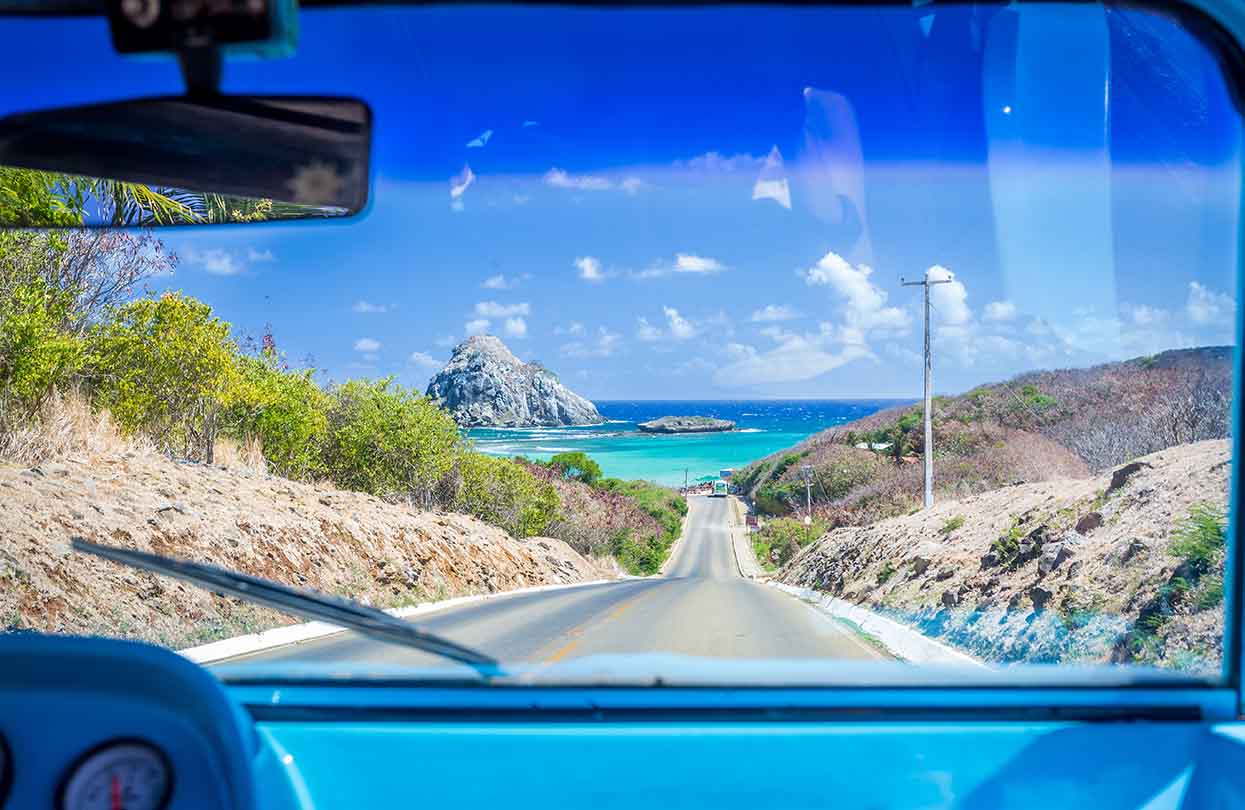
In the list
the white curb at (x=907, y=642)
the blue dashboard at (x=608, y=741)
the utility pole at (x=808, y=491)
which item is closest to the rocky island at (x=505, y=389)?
the utility pole at (x=808, y=491)

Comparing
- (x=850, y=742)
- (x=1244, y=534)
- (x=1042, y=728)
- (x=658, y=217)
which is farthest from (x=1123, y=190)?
(x=850, y=742)

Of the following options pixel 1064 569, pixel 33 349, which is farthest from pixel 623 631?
pixel 33 349

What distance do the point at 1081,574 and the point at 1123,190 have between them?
0.82m

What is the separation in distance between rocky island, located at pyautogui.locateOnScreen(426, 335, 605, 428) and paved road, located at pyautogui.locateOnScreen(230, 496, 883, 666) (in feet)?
1.39

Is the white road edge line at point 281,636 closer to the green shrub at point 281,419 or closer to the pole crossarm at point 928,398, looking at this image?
the green shrub at point 281,419

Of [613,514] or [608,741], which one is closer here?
[608,741]

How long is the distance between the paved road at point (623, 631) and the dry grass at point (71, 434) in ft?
1.82

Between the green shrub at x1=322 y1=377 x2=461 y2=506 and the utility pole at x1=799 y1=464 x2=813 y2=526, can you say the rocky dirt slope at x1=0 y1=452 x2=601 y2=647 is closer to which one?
the green shrub at x1=322 y1=377 x2=461 y2=506

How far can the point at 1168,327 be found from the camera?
212 cm

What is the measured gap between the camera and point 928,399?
84.6 inches

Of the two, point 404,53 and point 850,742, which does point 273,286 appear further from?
point 850,742

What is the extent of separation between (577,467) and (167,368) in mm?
947

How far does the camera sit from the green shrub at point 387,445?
7.50 ft

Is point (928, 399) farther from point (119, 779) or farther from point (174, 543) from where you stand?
point (119, 779)
